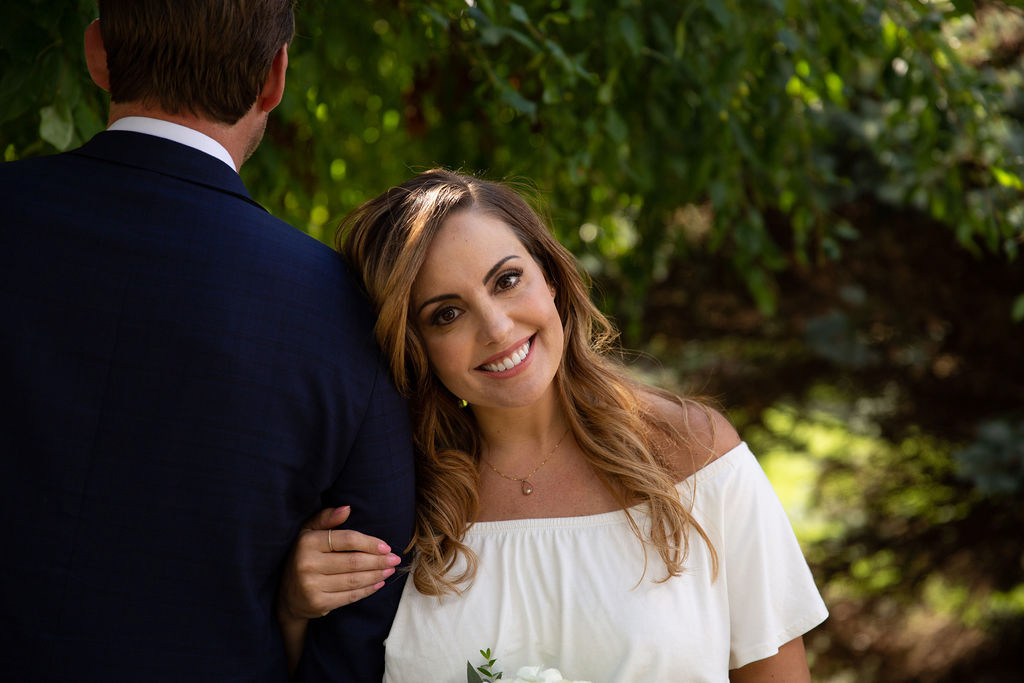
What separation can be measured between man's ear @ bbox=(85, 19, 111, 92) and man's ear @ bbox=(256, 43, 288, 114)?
25 centimetres

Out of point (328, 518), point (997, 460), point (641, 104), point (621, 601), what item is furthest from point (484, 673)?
point (997, 460)

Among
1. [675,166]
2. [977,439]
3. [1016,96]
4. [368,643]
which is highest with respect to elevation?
[1016,96]

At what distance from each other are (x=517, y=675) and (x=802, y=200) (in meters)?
2.26

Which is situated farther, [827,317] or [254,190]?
[827,317]

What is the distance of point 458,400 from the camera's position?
2197mm

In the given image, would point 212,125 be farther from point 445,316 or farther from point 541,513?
point 541,513

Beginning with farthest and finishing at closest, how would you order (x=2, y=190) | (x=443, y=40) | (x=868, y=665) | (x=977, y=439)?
(x=868, y=665)
(x=977, y=439)
(x=443, y=40)
(x=2, y=190)

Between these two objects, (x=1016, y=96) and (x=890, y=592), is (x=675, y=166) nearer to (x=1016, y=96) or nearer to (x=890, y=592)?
(x=1016, y=96)

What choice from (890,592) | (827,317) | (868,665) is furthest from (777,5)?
(868,665)

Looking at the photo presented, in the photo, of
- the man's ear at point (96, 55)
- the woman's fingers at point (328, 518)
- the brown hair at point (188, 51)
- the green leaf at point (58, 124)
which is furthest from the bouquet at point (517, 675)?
the green leaf at point (58, 124)

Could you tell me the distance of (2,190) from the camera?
4.81 feet

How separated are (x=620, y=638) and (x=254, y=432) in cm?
83

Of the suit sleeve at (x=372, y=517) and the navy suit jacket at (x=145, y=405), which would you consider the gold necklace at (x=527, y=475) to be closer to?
the suit sleeve at (x=372, y=517)

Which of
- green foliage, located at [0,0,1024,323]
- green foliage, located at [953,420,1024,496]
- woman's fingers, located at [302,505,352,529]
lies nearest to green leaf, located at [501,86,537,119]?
green foliage, located at [0,0,1024,323]
